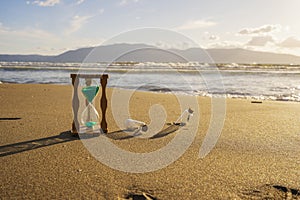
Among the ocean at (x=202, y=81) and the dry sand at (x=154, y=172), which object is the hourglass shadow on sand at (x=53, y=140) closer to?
the dry sand at (x=154, y=172)

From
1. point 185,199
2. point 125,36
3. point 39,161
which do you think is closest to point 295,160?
point 185,199

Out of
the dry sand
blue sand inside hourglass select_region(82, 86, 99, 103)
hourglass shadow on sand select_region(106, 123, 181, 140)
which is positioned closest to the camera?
the dry sand

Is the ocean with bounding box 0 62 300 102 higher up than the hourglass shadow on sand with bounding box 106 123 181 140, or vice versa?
the ocean with bounding box 0 62 300 102

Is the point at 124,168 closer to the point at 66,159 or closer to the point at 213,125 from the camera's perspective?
the point at 66,159

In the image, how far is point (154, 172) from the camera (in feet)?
9.85

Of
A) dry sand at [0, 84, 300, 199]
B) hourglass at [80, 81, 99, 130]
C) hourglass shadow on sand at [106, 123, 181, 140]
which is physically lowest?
dry sand at [0, 84, 300, 199]

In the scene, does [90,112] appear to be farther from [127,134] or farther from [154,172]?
[154,172]

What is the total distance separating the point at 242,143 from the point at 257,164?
0.83 metres

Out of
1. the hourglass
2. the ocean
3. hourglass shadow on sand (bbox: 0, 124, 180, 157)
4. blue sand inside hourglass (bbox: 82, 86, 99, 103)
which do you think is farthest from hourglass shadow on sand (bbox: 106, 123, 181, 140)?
the ocean

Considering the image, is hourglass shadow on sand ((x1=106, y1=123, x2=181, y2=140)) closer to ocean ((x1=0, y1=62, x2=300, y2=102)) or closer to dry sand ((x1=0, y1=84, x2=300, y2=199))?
dry sand ((x1=0, y1=84, x2=300, y2=199))

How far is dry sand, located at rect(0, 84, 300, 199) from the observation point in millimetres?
2547

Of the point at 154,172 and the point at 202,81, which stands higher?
the point at 202,81

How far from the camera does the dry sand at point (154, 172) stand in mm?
2547

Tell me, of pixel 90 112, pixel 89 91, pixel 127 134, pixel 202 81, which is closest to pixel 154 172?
pixel 127 134
